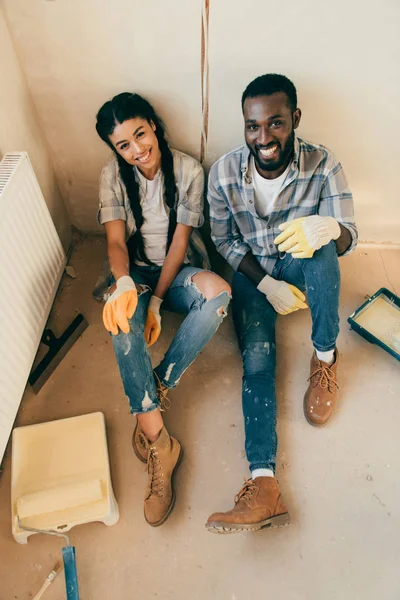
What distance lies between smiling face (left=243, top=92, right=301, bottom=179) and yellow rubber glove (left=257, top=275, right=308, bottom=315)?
0.38m

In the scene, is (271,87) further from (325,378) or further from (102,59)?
(325,378)

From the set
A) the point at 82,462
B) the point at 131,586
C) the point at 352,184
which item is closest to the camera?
the point at 131,586

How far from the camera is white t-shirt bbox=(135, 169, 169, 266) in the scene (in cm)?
144

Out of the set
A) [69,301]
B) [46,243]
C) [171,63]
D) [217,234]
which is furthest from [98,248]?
[171,63]

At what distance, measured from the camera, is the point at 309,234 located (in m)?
1.25

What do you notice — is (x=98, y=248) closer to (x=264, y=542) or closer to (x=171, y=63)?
(x=171, y=63)

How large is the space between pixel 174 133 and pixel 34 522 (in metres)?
1.24

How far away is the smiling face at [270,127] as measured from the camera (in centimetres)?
117

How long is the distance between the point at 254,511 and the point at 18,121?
1334mm

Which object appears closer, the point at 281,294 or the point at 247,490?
the point at 247,490

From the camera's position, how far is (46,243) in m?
1.46

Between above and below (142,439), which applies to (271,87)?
above

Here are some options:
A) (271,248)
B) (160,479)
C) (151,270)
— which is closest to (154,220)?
(151,270)

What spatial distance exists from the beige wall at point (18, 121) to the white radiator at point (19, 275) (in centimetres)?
13
